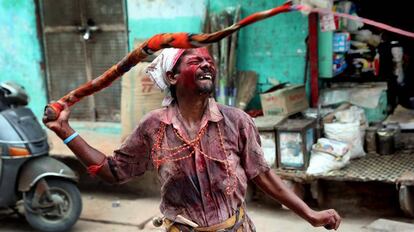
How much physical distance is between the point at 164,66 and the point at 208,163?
486 mm

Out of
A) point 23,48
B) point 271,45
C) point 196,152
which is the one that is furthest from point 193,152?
point 23,48

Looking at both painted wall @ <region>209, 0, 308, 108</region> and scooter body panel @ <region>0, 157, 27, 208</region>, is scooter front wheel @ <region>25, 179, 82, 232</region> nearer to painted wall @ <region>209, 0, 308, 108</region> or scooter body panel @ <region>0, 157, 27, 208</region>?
scooter body panel @ <region>0, 157, 27, 208</region>

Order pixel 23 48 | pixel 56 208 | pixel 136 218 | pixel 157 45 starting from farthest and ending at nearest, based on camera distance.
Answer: pixel 23 48 → pixel 136 218 → pixel 56 208 → pixel 157 45

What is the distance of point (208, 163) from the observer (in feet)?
8.07

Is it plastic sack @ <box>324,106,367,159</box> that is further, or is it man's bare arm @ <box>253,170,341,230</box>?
plastic sack @ <box>324,106,367,159</box>

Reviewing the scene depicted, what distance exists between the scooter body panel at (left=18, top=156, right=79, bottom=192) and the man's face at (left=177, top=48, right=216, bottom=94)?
304 cm

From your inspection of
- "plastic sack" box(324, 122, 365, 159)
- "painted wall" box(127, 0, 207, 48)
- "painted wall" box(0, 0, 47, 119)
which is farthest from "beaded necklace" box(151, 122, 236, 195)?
"painted wall" box(0, 0, 47, 119)

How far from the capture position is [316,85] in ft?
18.4

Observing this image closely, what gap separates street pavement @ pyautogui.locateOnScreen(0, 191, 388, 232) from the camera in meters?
5.06

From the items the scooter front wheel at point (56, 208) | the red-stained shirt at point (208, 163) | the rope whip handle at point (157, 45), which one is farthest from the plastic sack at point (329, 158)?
the rope whip handle at point (157, 45)

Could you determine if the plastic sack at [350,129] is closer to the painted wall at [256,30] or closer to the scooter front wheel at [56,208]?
the painted wall at [256,30]

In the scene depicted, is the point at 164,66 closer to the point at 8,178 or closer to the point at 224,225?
the point at 224,225

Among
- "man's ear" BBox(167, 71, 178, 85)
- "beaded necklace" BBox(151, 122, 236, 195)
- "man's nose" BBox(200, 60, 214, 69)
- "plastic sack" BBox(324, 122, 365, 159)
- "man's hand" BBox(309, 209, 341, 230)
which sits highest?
"man's nose" BBox(200, 60, 214, 69)

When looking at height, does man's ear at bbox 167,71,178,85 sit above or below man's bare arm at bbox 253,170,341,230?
above
